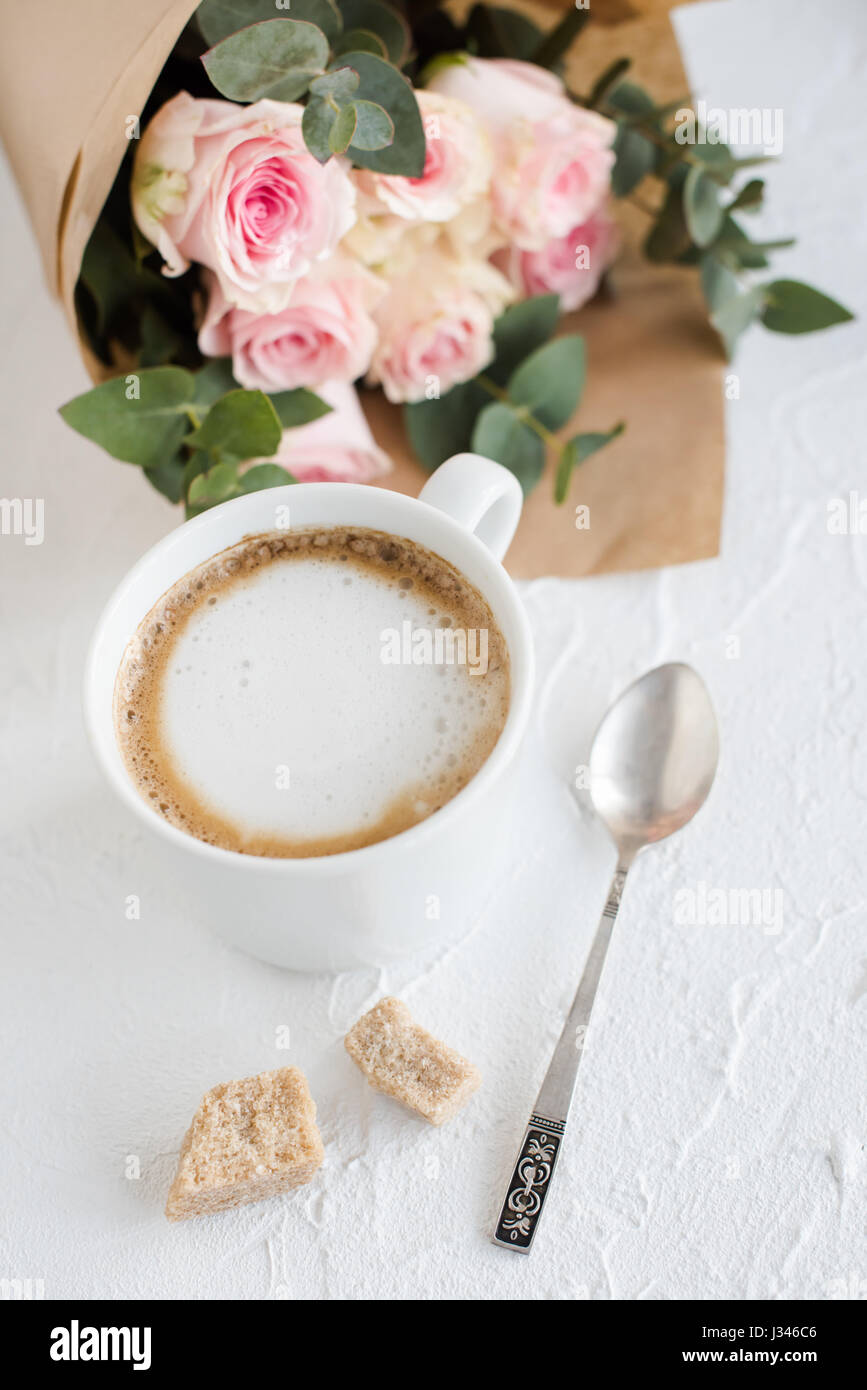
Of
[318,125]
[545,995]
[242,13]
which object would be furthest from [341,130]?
[545,995]

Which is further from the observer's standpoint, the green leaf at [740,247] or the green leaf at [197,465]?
the green leaf at [740,247]

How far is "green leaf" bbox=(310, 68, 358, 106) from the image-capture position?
80 cm

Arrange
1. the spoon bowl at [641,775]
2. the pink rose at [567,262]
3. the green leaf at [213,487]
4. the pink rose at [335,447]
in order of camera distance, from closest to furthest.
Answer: the spoon bowl at [641,775]
the green leaf at [213,487]
the pink rose at [335,447]
the pink rose at [567,262]

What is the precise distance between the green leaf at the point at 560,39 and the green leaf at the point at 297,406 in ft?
1.46

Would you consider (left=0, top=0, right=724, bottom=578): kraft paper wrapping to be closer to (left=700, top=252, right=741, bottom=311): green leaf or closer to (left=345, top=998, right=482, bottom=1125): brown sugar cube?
(left=700, top=252, right=741, bottom=311): green leaf

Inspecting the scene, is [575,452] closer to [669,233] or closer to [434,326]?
[434,326]

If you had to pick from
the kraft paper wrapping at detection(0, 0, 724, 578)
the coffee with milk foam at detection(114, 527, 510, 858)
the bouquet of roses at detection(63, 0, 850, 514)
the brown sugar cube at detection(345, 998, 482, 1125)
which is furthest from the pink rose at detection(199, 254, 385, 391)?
the brown sugar cube at detection(345, 998, 482, 1125)

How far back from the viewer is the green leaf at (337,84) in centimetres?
80

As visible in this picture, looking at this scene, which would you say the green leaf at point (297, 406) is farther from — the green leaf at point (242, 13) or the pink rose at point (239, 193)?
the green leaf at point (242, 13)

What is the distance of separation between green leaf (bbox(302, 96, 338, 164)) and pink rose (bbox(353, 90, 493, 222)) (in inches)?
3.7

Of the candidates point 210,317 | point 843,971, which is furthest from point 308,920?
point 210,317

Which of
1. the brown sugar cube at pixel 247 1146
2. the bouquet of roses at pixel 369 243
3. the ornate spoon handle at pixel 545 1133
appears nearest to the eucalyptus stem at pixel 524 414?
the bouquet of roses at pixel 369 243

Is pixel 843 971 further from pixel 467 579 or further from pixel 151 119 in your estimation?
pixel 151 119

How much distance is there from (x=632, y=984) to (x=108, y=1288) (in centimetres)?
38
